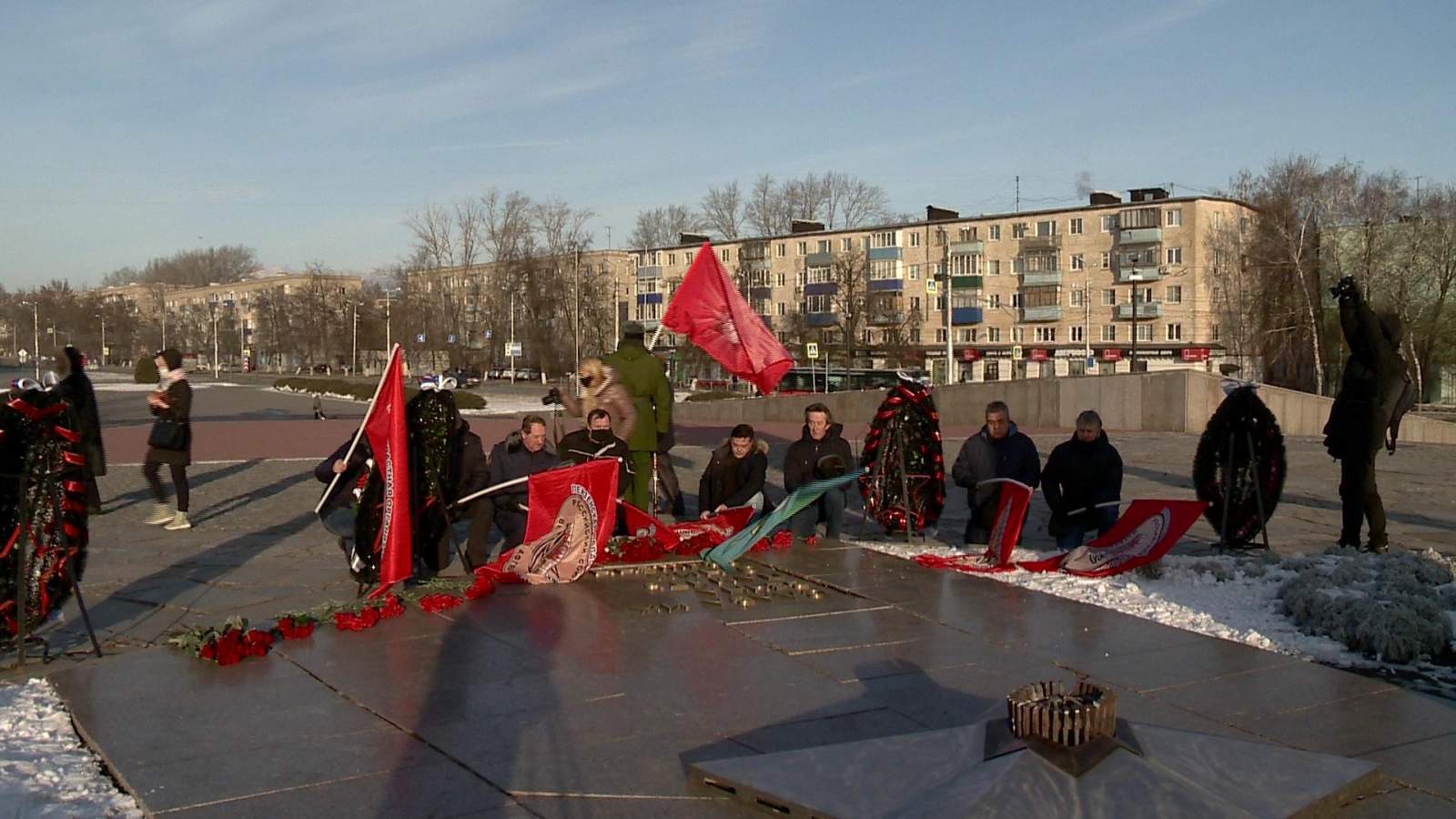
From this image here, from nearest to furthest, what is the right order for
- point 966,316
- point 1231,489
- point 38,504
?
point 38,504, point 1231,489, point 966,316

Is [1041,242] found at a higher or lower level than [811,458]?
higher

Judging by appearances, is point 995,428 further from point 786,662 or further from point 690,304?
point 786,662

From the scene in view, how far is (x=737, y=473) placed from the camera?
468 inches

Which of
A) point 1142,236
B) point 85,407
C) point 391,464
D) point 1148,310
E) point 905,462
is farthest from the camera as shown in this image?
point 1148,310

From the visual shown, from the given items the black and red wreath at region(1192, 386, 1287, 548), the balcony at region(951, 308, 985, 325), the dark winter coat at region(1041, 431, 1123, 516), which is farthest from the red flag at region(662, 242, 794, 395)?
the balcony at region(951, 308, 985, 325)

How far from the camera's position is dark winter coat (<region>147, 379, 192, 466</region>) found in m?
12.5

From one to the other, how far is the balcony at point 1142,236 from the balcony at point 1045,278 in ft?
18.3

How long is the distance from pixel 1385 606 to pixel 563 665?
4.59 m

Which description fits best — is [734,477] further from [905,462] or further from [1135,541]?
[1135,541]

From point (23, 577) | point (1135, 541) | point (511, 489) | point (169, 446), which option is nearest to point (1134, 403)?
point (1135, 541)

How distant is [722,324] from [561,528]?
403cm

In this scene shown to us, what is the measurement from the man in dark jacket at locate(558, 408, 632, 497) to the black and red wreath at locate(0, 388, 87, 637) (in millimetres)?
4163

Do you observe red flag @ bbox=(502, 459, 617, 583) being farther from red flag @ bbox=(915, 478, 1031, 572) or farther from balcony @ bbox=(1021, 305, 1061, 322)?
balcony @ bbox=(1021, 305, 1061, 322)

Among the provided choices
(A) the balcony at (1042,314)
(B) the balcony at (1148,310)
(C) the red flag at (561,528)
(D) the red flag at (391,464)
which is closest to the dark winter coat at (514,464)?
(C) the red flag at (561,528)
